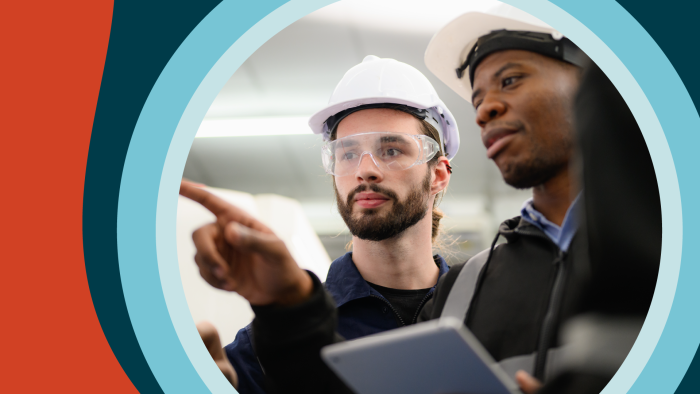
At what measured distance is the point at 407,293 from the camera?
167 centimetres

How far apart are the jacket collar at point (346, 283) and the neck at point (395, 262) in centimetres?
5

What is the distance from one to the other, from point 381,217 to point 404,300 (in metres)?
0.31

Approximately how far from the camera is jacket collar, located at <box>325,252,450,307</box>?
61.7 inches

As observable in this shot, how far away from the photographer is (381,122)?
1683 mm

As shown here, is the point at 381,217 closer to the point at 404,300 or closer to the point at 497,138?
the point at 404,300

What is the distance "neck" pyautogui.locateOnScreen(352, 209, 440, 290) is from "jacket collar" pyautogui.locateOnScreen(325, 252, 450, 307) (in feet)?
0.17

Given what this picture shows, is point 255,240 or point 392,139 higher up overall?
point 392,139

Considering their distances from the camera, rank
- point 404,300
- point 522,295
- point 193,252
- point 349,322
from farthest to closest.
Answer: point 193,252, point 404,300, point 349,322, point 522,295

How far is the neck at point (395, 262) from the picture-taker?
170cm

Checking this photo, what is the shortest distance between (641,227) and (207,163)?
4.73 m

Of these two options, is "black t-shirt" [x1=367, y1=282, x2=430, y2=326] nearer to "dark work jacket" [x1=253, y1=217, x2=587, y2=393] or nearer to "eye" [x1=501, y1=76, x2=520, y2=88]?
"dark work jacket" [x1=253, y1=217, x2=587, y2=393]

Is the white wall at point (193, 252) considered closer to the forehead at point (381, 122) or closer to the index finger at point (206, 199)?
the index finger at point (206, 199)

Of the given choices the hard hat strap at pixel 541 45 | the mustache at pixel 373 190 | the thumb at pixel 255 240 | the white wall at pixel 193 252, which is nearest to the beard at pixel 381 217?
the mustache at pixel 373 190

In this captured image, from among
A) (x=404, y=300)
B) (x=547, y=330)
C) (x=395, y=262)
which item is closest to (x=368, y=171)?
(x=395, y=262)
